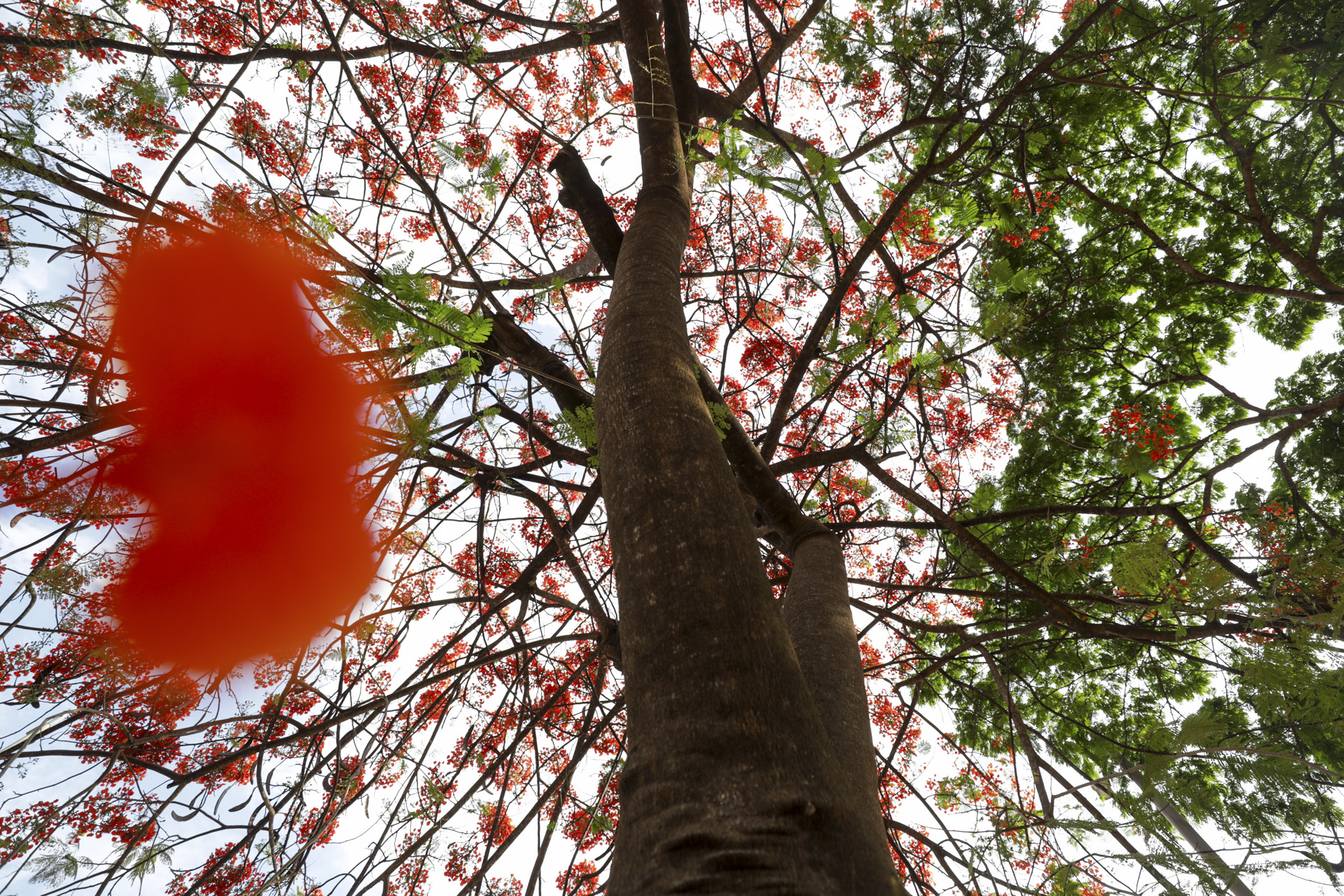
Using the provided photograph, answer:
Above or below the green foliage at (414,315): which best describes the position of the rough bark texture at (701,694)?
below

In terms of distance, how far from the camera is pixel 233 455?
1859 mm

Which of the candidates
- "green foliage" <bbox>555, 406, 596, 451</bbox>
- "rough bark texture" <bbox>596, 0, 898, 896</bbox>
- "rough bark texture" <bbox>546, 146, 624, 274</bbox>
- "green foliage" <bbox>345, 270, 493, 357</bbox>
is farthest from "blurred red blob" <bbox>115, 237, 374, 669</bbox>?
"rough bark texture" <bbox>596, 0, 898, 896</bbox>

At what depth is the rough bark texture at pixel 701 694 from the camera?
0.62m

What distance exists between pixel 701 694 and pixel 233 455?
6.07 feet

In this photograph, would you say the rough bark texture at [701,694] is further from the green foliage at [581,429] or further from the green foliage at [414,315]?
the green foliage at [581,429]

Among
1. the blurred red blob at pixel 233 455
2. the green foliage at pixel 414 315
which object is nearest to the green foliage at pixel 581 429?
the green foliage at pixel 414 315

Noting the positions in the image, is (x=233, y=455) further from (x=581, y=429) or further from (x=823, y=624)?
(x=823, y=624)

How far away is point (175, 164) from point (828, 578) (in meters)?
2.58

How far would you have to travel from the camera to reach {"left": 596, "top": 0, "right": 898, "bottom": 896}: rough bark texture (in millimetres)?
616

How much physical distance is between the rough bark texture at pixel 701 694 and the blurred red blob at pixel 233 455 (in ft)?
4.44

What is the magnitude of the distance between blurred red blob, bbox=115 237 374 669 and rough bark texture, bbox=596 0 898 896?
1355 millimetres

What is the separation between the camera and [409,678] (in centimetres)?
265

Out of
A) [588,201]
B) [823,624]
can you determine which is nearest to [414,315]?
[823,624]

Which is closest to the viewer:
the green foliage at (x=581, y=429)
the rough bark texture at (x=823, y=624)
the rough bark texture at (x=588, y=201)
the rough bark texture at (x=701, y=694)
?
the rough bark texture at (x=701, y=694)
